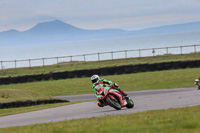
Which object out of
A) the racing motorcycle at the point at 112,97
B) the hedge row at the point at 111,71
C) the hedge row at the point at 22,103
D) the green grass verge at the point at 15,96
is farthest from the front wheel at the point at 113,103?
the hedge row at the point at 111,71

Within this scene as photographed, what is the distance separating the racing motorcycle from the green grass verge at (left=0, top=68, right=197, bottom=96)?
14.4 meters

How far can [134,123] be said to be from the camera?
405 inches

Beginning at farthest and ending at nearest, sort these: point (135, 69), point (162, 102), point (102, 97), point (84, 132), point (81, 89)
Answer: point (135, 69) < point (81, 89) < point (162, 102) < point (102, 97) < point (84, 132)

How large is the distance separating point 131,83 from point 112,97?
62.1 ft

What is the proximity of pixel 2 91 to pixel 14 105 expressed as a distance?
1476mm

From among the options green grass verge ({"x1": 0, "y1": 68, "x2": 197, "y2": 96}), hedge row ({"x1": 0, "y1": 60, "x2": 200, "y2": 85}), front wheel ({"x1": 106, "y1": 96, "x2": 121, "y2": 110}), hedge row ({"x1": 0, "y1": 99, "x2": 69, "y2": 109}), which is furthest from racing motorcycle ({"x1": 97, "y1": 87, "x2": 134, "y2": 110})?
hedge row ({"x1": 0, "y1": 60, "x2": 200, "y2": 85})

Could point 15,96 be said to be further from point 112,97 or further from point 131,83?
point 131,83

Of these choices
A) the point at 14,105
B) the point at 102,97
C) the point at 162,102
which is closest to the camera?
the point at 102,97

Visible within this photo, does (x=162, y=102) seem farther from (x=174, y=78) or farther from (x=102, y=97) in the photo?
(x=174, y=78)

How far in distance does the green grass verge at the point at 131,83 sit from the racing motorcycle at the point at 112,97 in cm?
1442

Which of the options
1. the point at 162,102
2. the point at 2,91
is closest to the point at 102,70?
the point at 2,91

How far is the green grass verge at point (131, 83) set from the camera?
31553 mm

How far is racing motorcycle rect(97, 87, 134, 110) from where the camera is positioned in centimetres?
1528

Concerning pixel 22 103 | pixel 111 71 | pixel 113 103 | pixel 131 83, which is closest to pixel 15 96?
pixel 22 103
